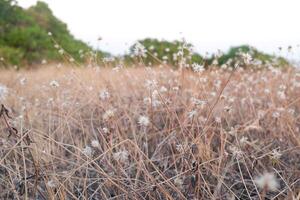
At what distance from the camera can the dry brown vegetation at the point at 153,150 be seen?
5.47ft

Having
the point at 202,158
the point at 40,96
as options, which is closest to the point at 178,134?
the point at 202,158

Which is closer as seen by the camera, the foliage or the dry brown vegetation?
the dry brown vegetation

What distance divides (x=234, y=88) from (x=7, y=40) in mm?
10315

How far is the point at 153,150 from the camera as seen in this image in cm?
236

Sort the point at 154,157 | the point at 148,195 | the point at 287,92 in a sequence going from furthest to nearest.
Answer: the point at 287,92
the point at 154,157
the point at 148,195

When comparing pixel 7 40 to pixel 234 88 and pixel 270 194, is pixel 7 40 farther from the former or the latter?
pixel 270 194

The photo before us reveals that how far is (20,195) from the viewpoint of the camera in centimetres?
172

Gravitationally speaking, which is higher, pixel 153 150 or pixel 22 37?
pixel 22 37

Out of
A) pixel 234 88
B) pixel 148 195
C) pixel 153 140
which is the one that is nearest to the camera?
pixel 148 195

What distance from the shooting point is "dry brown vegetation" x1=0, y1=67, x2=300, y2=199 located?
5.47 feet

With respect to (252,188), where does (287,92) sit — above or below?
above

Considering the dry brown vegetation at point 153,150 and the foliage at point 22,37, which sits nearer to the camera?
the dry brown vegetation at point 153,150

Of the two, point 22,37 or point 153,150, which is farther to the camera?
point 22,37

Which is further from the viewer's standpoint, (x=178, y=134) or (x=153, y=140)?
(x=153, y=140)
